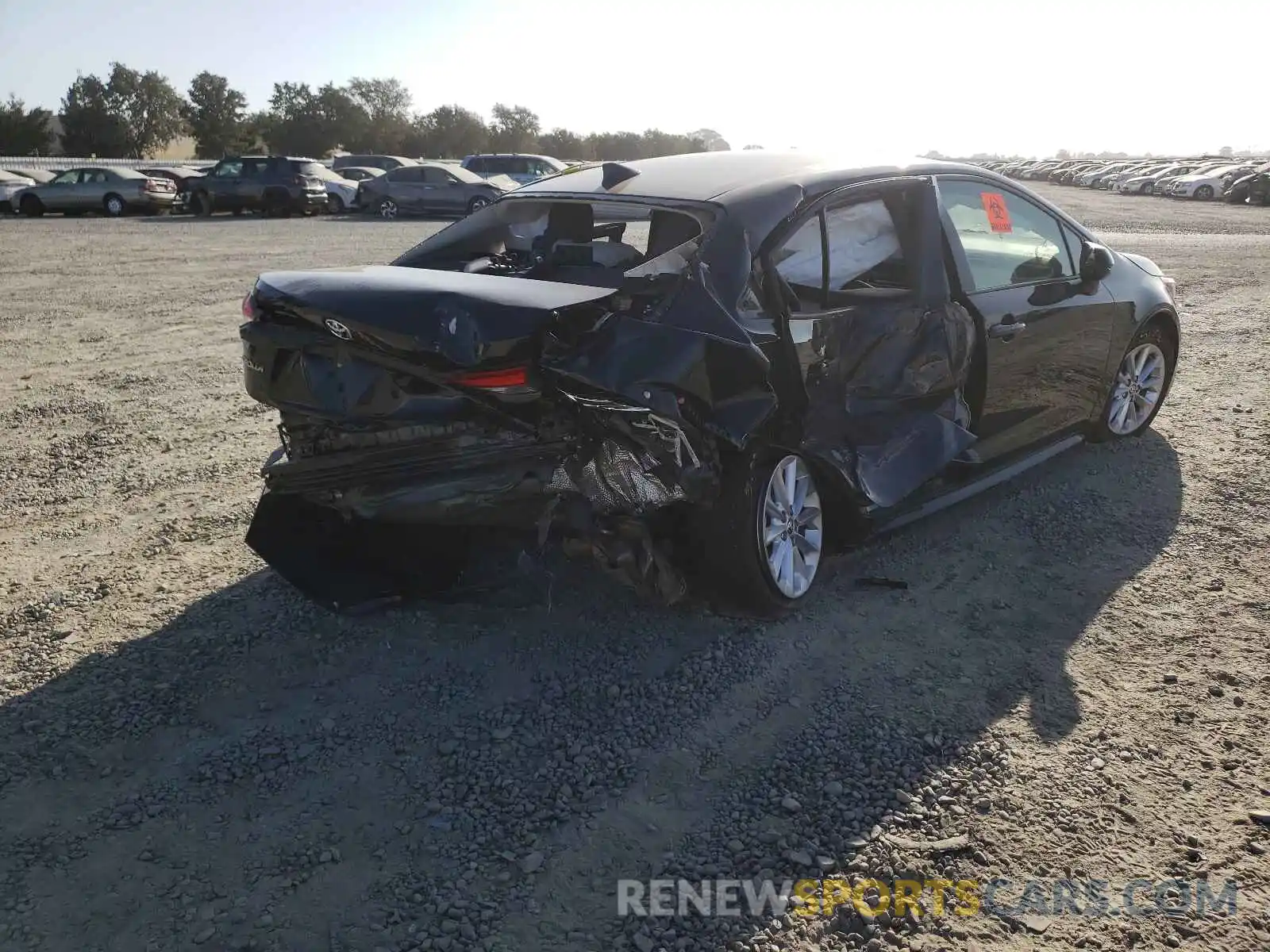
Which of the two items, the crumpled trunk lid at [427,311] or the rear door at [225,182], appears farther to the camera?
the rear door at [225,182]

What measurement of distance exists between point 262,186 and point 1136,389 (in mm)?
26731

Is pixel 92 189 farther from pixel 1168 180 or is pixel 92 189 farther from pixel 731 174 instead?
pixel 1168 180

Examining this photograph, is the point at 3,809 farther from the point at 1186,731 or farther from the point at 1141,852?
the point at 1186,731

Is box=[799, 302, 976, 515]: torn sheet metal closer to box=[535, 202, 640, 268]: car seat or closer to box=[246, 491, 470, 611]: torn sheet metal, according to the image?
box=[535, 202, 640, 268]: car seat

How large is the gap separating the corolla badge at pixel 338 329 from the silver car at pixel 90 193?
28536 millimetres

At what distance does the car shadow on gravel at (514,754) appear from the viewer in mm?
2561

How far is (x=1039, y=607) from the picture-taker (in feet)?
13.6

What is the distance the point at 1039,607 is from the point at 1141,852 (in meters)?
1.50

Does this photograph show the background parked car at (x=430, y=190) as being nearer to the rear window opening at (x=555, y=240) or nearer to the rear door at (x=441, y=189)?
the rear door at (x=441, y=189)

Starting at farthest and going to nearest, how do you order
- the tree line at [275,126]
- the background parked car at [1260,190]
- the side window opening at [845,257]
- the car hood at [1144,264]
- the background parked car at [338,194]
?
the tree line at [275,126] → the background parked car at [1260,190] → the background parked car at [338,194] → the car hood at [1144,264] → the side window opening at [845,257]

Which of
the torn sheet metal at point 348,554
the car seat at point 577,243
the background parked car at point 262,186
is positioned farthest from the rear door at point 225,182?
the torn sheet metal at point 348,554

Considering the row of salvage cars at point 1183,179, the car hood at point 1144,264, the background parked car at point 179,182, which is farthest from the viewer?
the row of salvage cars at point 1183,179

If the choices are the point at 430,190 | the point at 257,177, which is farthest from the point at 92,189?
the point at 430,190

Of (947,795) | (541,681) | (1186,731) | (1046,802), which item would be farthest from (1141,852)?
(541,681)
